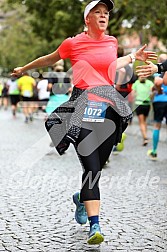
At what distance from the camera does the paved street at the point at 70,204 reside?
503 cm

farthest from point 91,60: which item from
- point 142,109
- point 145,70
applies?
point 142,109

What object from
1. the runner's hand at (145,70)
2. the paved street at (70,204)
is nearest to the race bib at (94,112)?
the runner's hand at (145,70)

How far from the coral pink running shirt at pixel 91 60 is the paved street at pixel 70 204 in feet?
4.14

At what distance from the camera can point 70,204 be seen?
668 cm

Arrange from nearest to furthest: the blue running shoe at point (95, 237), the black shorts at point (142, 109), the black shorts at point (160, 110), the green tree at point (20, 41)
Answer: the blue running shoe at point (95, 237) < the black shorts at point (160, 110) < the black shorts at point (142, 109) < the green tree at point (20, 41)

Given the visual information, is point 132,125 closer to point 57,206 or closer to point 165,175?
point 165,175

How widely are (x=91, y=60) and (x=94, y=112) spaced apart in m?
0.41

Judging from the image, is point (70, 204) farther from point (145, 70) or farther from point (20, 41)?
point (20, 41)

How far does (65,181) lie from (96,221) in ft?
11.7

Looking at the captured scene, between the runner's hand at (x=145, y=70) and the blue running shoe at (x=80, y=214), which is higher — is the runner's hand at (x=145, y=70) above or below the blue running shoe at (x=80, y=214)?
above

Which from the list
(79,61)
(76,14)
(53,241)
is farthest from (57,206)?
(76,14)

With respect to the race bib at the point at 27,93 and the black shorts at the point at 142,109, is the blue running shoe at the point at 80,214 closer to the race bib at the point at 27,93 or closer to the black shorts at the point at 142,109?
the black shorts at the point at 142,109

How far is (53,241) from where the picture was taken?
506 cm

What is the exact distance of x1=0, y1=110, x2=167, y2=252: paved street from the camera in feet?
16.5
